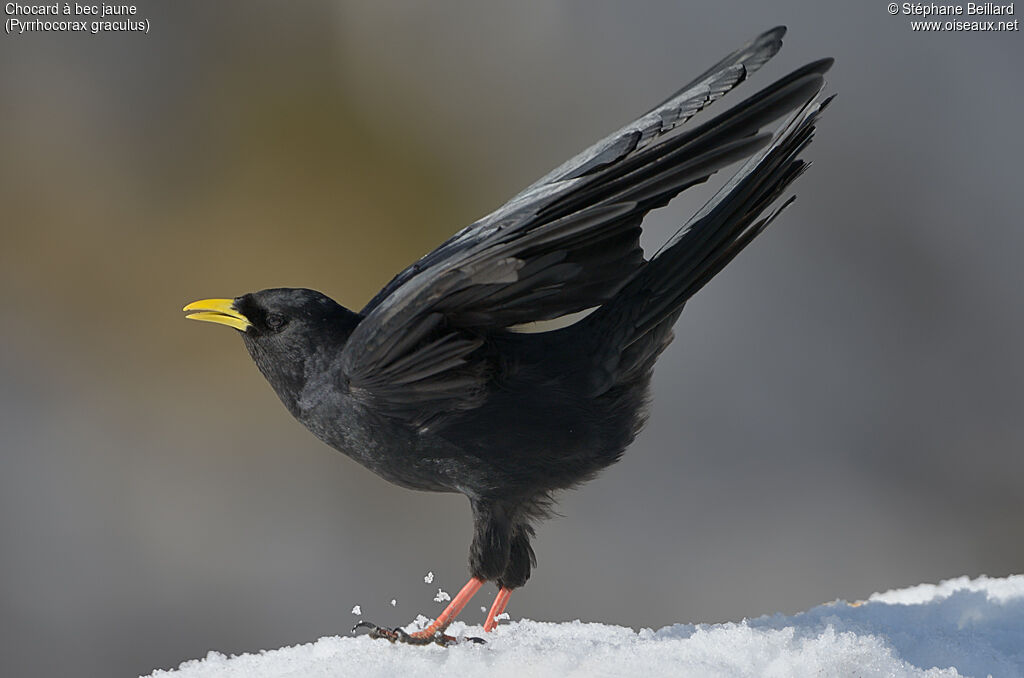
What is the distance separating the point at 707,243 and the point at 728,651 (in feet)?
2.69

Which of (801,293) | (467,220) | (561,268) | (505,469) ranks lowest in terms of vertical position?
(505,469)

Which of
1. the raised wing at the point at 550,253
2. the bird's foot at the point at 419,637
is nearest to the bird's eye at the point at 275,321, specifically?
the raised wing at the point at 550,253

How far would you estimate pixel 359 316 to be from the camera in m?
2.33

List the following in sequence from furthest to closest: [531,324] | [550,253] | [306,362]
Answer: [306,362]
[531,324]
[550,253]

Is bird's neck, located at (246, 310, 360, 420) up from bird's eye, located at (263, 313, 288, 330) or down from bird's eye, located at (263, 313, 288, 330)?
down

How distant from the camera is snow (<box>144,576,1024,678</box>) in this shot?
5.91 ft

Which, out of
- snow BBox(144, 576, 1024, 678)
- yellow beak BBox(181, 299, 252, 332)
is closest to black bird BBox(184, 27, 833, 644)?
yellow beak BBox(181, 299, 252, 332)

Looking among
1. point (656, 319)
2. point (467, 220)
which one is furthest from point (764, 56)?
point (467, 220)

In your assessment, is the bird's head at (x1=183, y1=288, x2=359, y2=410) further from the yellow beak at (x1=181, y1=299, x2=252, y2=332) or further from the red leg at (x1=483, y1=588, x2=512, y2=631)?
the red leg at (x1=483, y1=588, x2=512, y2=631)

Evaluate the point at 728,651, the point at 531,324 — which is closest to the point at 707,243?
the point at 531,324

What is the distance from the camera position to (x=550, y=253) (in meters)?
1.83

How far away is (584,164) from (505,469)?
25.8 inches

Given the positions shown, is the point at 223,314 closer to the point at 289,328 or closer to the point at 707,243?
the point at 289,328

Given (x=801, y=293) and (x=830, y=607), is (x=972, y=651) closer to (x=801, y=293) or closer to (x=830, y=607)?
(x=830, y=607)
